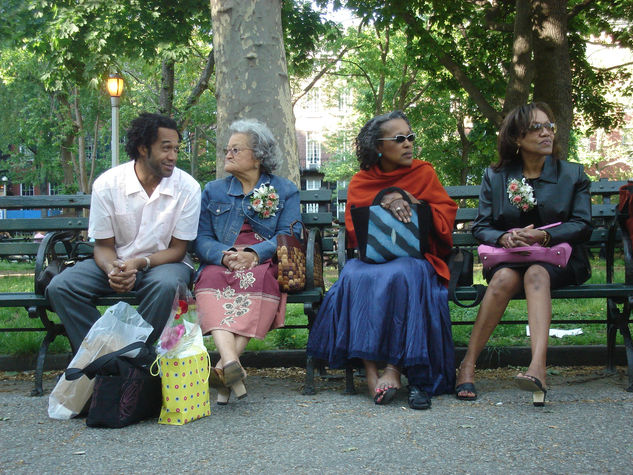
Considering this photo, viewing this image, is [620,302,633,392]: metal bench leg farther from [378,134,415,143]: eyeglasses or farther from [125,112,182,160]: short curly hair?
[125,112,182,160]: short curly hair

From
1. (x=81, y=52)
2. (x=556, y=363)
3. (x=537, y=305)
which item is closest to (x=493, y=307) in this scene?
(x=537, y=305)

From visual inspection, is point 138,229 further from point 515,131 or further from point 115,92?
point 115,92

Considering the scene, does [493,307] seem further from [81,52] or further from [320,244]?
A: [81,52]

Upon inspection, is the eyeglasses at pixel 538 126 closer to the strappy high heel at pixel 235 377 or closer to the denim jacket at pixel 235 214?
the denim jacket at pixel 235 214

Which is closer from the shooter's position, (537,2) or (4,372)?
(4,372)

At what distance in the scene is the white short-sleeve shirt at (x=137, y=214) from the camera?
4.69m

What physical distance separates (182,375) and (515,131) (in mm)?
2576

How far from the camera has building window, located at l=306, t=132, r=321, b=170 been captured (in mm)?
54812

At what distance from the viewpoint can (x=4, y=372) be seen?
17.3ft

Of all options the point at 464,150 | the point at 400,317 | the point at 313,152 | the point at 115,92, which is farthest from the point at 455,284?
the point at 313,152

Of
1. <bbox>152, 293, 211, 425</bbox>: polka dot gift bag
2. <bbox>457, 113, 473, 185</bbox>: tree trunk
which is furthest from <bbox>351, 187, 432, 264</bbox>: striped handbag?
<bbox>457, 113, 473, 185</bbox>: tree trunk

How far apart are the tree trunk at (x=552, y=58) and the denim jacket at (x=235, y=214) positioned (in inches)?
352

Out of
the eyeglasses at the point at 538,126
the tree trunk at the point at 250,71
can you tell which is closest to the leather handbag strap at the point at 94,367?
the tree trunk at the point at 250,71

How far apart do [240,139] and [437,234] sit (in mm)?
1521
